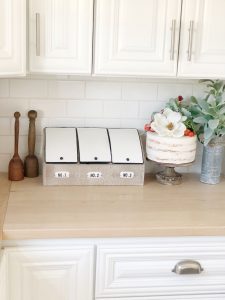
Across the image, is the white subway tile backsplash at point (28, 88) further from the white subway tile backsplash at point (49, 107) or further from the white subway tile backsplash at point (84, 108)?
the white subway tile backsplash at point (84, 108)

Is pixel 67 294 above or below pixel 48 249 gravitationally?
below

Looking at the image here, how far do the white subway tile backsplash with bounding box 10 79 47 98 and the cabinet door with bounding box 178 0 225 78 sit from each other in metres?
0.64

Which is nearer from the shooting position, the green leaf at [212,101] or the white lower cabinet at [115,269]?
the white lower cabinet at [115,269]

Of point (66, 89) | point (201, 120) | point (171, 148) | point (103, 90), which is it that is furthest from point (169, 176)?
point (66, 89)

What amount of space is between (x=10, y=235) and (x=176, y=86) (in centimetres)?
108

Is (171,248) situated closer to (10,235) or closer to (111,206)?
(111,206)

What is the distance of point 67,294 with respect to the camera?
5.32ft

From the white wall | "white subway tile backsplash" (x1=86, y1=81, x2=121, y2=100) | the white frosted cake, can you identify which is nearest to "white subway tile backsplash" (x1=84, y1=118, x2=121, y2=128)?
the white wall

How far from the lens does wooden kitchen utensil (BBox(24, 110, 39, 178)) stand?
2.05 meters

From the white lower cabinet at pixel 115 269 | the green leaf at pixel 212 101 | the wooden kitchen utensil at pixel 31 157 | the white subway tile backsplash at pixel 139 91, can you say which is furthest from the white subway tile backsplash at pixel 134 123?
the white lower cabinet at pixel 115 269

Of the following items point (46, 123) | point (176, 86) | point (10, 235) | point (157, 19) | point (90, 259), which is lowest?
point (90, 259)

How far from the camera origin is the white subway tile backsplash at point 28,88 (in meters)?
2.05

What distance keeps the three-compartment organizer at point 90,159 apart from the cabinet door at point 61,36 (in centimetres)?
36

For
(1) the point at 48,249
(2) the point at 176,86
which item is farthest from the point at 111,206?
(2) the point at 176,86
